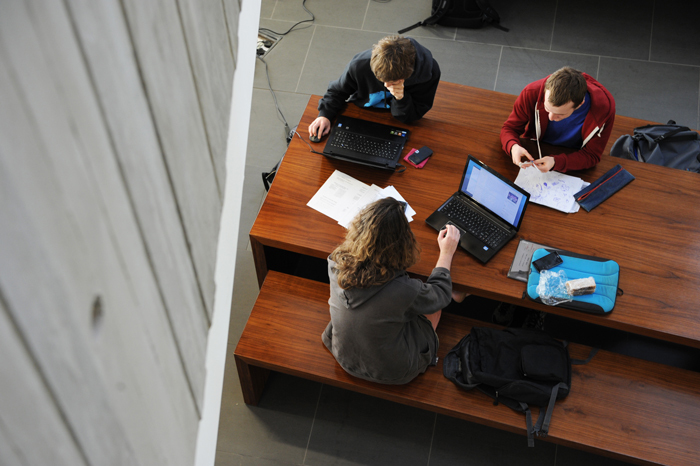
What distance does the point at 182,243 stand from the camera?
40 centimetres

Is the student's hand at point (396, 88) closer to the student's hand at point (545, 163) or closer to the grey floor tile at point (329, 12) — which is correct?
the student's hand at point (545, 163)

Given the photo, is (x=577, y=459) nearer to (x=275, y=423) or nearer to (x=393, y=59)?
(x=275, y=423)

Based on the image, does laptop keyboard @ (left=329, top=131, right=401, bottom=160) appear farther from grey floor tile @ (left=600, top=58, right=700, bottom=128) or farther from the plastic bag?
grey floor tile @ (left=600, top=58, right=700, bottom=128)

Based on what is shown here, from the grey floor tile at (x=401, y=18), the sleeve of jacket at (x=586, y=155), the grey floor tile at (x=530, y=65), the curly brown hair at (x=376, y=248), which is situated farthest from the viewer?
the grey floor tile at (x=401, y=18)

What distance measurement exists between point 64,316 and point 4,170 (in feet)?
0.25

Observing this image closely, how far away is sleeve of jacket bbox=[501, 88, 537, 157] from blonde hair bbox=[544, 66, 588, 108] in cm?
21

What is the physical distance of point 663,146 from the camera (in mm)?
2928

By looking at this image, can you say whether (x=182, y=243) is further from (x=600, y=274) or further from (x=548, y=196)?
(x=548, y=196)

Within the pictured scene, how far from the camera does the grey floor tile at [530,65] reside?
3.91m

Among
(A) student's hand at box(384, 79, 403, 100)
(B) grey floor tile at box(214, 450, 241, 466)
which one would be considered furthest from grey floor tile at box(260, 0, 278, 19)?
(B) grey floor tile at box(214, 450, 241, 466)

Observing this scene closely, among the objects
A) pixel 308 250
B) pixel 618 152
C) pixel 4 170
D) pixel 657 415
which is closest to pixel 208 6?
pixel 4 170

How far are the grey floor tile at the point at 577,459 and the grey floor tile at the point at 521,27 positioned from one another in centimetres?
296

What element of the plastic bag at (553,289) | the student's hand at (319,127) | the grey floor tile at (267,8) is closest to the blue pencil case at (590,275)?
the plastic bag at (553,289)

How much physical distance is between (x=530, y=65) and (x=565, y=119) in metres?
1.61
